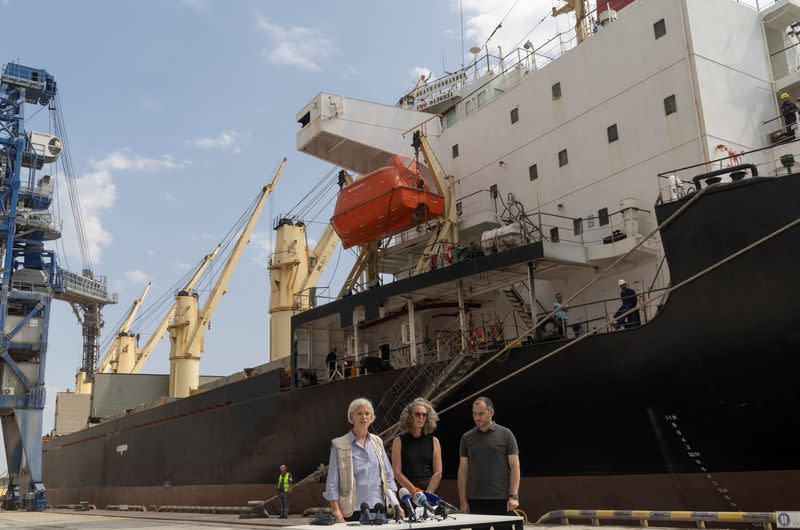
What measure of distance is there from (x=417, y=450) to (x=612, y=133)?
9.09m

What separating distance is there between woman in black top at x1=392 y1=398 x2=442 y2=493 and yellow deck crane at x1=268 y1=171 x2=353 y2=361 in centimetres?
1560

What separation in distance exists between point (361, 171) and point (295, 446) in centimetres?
701

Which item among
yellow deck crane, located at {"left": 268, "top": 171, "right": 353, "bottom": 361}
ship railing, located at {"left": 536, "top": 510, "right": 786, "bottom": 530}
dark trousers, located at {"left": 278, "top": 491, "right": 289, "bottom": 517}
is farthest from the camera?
yellow deck crane, located at {"left": 268, "top": 171, "right": 353, "bottom": 361}

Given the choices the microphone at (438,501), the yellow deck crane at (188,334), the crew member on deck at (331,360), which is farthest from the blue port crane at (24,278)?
the microphone at (438,501)

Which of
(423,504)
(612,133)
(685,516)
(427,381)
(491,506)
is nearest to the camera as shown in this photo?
(423,504)

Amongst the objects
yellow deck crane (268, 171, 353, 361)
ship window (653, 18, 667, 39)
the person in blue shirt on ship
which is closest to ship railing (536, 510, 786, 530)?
the person in blue shirt on ship

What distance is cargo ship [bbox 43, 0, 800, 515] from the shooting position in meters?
8.47

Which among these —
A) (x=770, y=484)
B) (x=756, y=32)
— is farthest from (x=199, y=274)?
(x=770, y=484)

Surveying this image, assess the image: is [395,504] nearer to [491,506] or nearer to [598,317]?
[491,506]

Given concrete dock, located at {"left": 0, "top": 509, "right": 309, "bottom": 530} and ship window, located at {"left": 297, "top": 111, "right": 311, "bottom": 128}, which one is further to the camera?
ship window, located at {"left": 297, "top": 111, "right": 311, "bottom": 128}

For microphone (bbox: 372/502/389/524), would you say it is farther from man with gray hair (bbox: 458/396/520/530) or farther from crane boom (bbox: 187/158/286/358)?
crane boom (bbox: 187/158/286/358)

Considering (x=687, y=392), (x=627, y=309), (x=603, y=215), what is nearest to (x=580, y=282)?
(x=603, y=215)

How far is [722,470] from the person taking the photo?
27.3 feet

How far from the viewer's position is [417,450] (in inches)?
189
